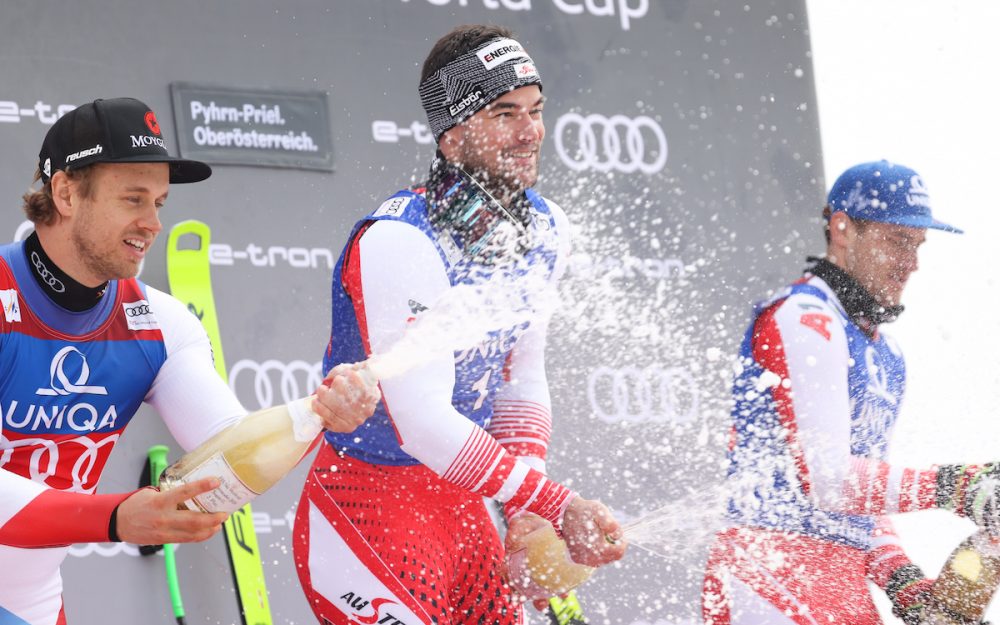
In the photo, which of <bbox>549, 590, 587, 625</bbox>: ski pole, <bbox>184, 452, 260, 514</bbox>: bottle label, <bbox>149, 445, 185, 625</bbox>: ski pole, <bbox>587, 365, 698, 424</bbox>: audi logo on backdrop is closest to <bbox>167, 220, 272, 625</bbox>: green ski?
<bbox>149, 445, 185, 625</bbox>: ski pole

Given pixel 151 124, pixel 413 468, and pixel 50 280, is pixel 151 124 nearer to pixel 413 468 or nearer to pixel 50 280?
pixel 50 280

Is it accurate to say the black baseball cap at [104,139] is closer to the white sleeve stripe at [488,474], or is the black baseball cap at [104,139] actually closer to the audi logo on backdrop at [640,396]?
the white sleeve stripe at [488,474]

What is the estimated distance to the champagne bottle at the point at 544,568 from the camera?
3486 mm

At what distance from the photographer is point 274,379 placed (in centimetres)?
522

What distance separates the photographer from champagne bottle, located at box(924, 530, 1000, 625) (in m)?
3.94

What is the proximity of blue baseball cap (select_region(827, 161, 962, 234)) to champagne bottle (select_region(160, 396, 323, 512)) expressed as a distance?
210 cm

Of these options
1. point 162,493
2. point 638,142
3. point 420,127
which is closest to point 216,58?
point 420,127

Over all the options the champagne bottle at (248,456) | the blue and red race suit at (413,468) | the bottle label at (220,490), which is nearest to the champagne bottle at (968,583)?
the blue and red race suit at (413,468)

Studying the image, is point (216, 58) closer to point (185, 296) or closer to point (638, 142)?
point (185, 296)

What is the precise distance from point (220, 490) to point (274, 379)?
8.30 feet

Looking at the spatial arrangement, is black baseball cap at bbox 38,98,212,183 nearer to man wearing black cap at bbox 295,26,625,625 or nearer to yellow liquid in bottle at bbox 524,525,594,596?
man wearing black cap at bbox 295,26,625,625

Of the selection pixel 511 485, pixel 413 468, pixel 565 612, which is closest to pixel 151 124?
pixel 413 468

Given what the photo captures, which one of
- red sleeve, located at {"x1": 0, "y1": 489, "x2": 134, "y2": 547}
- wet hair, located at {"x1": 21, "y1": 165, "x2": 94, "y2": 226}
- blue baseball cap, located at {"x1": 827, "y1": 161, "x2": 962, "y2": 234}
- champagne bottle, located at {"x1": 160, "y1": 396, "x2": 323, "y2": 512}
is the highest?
wet hair, located at {"x1": 21, "y1": 165, "x2": 94, "y2": 226}

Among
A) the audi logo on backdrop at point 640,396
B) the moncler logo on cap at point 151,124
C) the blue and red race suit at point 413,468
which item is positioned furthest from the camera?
the audi logo on backdrop at point 640,396
